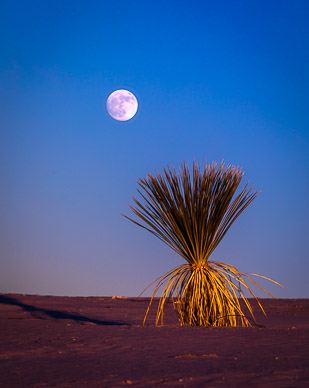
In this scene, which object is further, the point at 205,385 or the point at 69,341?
the point at 69,341

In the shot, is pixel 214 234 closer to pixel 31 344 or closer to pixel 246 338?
pixel 246 338

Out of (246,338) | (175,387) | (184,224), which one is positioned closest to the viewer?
(175,387)

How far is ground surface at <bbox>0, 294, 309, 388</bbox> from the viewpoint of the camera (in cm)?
308

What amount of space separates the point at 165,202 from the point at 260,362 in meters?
3.16

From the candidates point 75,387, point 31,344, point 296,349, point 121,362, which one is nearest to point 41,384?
point 75,387

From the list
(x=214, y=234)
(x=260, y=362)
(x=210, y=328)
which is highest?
(x=214, y=234)

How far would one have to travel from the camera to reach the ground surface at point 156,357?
308cm

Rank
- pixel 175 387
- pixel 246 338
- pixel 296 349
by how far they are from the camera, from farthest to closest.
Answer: pixel 246 338 → pixel 296 349 → pixel 175 387

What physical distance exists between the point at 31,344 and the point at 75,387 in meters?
2.15

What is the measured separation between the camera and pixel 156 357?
3.89 metres

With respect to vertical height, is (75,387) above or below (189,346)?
below

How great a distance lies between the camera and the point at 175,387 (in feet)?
9.45

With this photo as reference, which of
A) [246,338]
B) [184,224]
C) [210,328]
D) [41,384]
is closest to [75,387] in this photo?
[41,384]

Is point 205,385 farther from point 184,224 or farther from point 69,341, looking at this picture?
point 184,224
